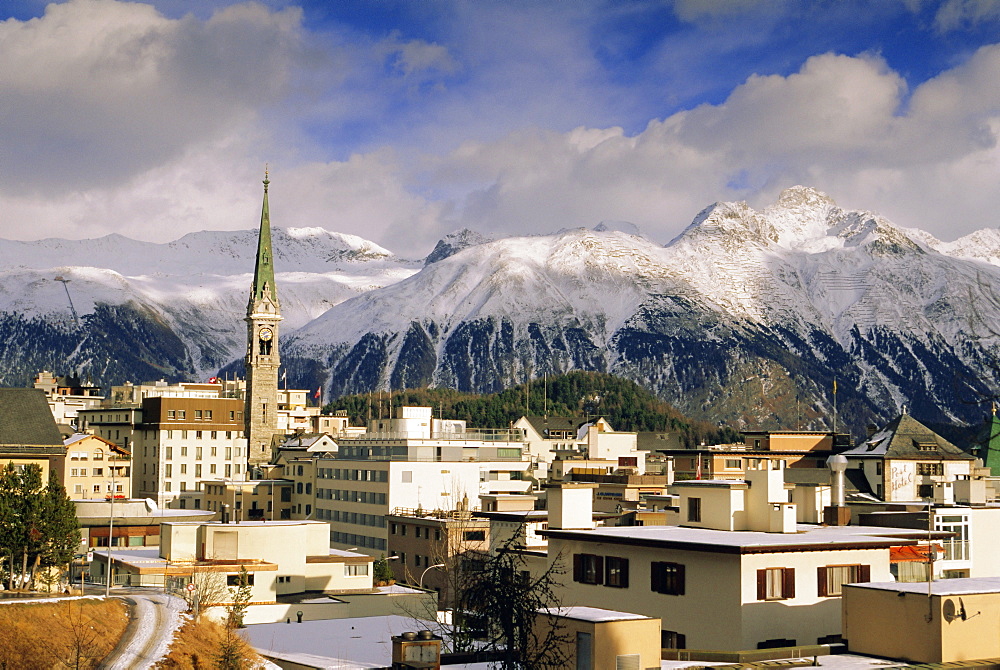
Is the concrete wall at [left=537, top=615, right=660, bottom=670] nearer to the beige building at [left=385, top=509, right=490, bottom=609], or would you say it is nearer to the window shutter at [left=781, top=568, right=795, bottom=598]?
the window shutter at [left=781, top=568, right=795, bottom=598]

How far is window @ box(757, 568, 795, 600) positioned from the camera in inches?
2092

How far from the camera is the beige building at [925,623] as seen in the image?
143 ft

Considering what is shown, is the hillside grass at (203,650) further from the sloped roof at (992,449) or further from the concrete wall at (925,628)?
the sloped roof at (992,449)

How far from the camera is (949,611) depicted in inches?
1720

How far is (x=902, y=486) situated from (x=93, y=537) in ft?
267

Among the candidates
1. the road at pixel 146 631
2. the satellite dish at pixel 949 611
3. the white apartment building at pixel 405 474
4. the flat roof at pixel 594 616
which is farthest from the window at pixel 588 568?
the white apartment building at pixel 405 474

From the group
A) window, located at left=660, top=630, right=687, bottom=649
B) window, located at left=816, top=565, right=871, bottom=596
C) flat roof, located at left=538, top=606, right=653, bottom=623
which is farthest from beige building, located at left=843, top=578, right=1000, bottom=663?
window, located at left=660, top=630, right=687, bottom=649

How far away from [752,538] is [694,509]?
8.21 metres

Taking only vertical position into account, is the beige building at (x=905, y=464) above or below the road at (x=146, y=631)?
above

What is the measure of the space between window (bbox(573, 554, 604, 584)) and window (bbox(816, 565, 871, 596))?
33.0 ft

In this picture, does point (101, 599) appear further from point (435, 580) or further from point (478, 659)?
point (435, 580)

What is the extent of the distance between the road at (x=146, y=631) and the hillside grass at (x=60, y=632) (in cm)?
55

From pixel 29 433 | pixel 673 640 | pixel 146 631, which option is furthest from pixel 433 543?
pixel 673 640

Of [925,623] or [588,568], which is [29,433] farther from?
[925,623]
